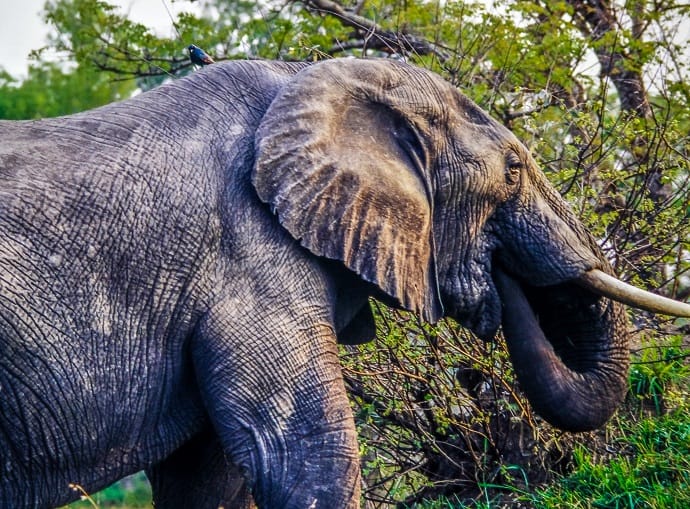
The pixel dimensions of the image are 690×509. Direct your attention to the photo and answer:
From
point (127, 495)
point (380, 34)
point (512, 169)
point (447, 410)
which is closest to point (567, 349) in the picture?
point (512, 169)

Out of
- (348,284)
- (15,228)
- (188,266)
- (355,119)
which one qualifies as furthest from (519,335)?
(15,228)

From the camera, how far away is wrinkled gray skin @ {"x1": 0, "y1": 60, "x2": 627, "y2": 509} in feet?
11.9

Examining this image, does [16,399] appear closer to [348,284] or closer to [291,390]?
[291,390]

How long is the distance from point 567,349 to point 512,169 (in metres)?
0.74

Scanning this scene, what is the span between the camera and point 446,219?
427 cm

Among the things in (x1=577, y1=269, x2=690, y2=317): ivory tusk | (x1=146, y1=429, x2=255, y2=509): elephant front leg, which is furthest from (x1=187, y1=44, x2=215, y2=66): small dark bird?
(x1=577, y1=269, x2=690, y2=317): ivory tusk

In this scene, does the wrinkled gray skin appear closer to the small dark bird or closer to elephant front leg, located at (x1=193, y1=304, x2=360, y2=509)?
elephant front leg, located at (x1=193, y1=304, x2=360, y2=509)

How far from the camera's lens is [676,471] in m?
4.73

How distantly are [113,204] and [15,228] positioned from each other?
0.32 m

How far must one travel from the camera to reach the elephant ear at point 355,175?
384 cm

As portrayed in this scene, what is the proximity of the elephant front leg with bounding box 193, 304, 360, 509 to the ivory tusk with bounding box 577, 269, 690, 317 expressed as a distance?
1.23 metres

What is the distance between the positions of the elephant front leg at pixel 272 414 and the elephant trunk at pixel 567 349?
3.05 feet

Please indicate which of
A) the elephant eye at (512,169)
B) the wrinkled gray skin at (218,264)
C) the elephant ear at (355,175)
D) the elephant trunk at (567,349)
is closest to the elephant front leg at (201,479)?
the wrinkled gray skin at (218,264)

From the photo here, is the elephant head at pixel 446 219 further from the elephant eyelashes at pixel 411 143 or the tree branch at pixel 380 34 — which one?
the tree branch at pixel 380 34
